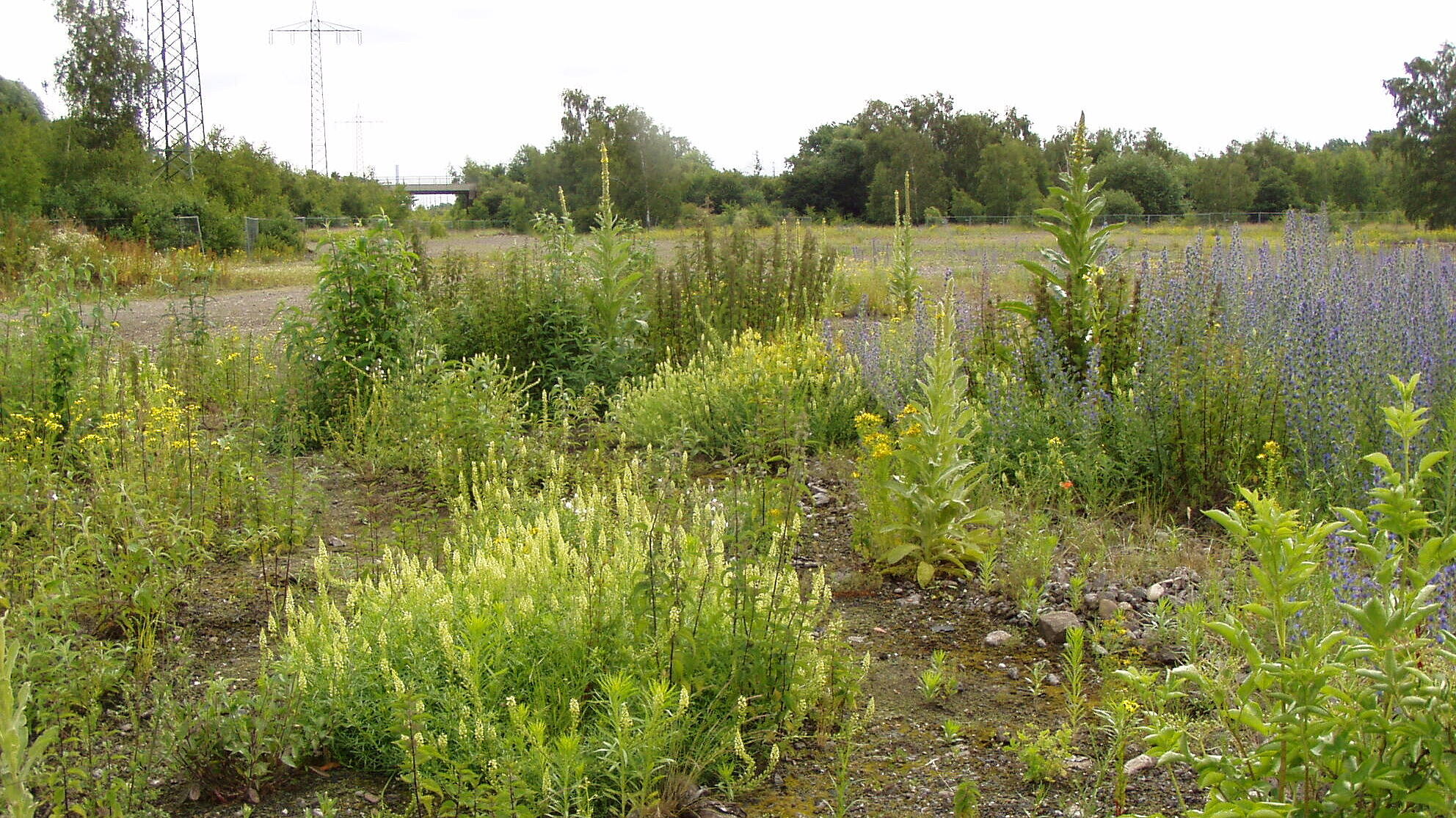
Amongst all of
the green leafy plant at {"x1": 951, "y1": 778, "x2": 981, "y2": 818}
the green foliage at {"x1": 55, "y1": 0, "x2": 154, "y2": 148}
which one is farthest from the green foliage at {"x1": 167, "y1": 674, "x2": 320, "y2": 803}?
the green foliage at {"x1": 55, "y1": 0, "x2": 154, "y2": 148}

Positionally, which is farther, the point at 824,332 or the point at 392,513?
the point at 824,332

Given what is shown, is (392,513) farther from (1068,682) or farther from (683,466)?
(1068,682)

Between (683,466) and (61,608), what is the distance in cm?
237

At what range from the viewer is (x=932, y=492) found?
4.48 metres

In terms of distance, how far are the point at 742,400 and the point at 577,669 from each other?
3.76 m

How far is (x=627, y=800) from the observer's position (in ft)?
8.84

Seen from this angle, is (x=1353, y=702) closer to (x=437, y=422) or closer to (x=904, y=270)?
(x=437, y=422)

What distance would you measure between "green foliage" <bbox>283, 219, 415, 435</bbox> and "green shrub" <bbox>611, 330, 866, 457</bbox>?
5.67 ft

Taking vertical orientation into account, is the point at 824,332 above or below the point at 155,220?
below

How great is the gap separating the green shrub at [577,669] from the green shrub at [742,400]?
272 cm

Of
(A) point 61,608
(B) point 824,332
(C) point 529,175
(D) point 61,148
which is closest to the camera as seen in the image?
(A) point 61,608

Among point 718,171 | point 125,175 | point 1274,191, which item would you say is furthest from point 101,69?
point 1274,191

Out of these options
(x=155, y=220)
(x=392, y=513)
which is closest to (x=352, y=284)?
(x=392, y=513)

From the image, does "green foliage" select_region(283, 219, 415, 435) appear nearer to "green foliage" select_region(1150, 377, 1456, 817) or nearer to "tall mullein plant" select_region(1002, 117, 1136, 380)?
"tall mullein plant" select_region(1002, 117, 1136, 380)
